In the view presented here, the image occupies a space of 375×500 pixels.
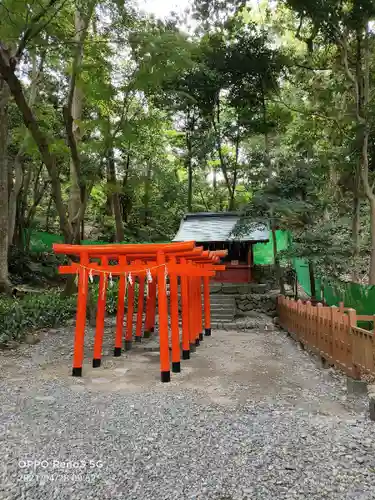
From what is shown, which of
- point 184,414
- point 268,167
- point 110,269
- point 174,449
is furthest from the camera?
point 268,167

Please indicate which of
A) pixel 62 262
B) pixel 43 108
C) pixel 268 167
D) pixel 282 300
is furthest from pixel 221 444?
pixel 62 262

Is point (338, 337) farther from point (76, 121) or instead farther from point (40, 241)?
point (40, 241)

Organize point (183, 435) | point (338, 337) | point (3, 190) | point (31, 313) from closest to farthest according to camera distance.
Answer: point (183, 435) → point (338, 337) → point (31, 313) → point (3, 190)

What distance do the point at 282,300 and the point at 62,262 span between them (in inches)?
394

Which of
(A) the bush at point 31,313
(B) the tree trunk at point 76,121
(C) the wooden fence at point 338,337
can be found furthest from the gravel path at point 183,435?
(B) the tree trunk at point 76,121

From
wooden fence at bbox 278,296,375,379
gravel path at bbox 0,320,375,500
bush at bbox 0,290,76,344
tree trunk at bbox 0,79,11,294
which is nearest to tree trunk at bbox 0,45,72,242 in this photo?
bush at bbox 0,290,76,344

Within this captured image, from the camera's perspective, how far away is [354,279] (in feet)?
39.1

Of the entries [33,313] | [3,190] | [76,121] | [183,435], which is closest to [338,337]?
[183,435]

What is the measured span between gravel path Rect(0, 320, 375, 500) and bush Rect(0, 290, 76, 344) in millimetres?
1554

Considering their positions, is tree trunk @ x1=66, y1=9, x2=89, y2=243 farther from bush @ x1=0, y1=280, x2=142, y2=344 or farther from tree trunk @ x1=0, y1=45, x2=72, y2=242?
bush @ x1=0, y1=280, x2=142, y2=344

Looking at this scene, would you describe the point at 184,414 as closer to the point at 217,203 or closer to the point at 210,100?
the point at 210,100

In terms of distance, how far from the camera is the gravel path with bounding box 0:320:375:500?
328 centimetres

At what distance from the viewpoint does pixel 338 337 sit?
6.57 meters

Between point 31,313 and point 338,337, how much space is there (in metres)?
7.10
